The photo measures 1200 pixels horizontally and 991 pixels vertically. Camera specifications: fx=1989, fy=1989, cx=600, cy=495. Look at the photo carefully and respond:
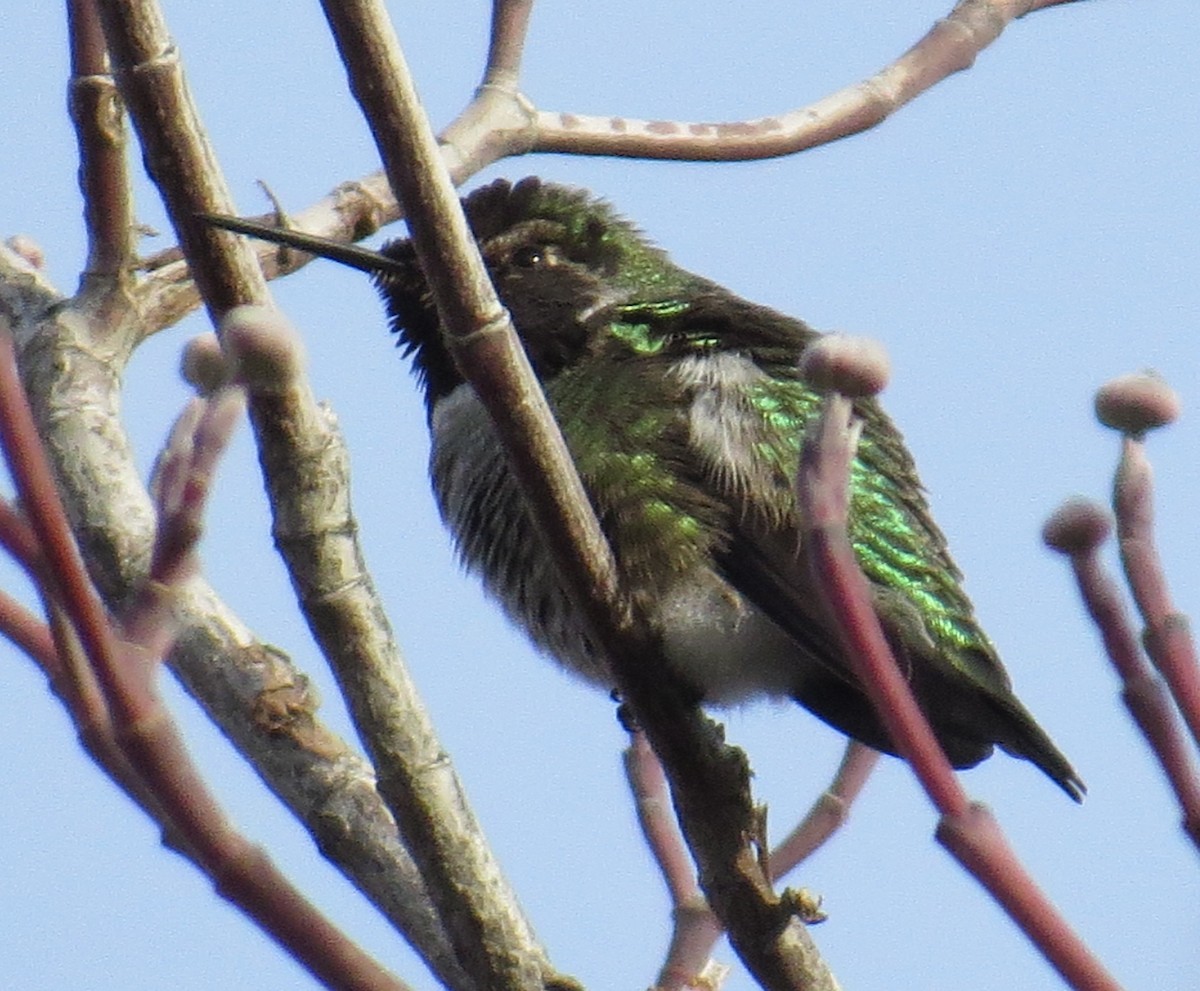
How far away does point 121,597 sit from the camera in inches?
140

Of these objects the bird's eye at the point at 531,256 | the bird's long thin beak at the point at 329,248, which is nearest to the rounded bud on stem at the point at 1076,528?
the bird's long thin beak at the point at 329,248

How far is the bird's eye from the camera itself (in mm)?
5582

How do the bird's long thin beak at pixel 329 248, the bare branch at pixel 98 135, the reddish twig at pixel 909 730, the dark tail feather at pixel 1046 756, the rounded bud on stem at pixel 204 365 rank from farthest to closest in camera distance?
the dark tail feather at pixel 1046 756 → the bare branch at pixel 98 135 → the bird's long thin beak at pixel 329 248 → the rounded bud on stem at pixel 204 365 → the reddish twig at pixel 909 730

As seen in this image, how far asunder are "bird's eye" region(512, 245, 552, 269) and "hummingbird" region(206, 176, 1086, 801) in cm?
23

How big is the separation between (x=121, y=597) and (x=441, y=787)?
2.64ft

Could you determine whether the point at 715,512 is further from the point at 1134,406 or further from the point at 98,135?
the point at 1134,406

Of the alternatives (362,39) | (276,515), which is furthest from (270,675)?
(362,39)

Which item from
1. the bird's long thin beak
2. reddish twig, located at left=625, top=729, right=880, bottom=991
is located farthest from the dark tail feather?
the bird's long thin beak

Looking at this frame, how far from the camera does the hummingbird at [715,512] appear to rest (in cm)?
437

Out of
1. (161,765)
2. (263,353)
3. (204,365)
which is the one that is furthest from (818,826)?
(161,765)

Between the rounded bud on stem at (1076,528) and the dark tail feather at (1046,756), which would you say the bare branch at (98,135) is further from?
the rounded bud on stem at (1076,528)

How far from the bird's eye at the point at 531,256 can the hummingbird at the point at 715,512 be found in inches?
9.0

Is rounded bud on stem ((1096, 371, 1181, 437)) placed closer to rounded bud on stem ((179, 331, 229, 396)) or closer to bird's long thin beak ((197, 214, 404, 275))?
rounded bud on stem ((179, 331, 229, 396))

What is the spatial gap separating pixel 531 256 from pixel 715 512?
4.77ft
